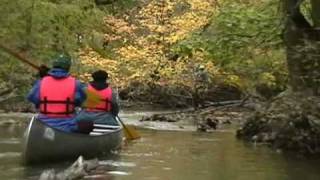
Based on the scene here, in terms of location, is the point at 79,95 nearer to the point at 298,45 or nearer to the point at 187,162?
the point at 187,162

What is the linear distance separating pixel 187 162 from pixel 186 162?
18mm

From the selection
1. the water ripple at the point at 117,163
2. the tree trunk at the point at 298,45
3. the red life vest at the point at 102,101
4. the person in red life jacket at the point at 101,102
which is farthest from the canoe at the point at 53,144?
the tree trunk at the point at 298,45

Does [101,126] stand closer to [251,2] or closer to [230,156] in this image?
[230,156]

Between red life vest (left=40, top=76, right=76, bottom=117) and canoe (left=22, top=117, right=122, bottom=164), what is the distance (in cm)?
46

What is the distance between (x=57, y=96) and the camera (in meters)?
11.6

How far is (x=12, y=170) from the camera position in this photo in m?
11.1

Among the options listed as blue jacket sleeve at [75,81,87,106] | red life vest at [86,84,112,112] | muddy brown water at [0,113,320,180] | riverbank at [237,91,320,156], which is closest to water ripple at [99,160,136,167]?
muddy brown water at [0,113,320,180]

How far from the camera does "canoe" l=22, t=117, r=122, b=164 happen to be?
36.8 feet

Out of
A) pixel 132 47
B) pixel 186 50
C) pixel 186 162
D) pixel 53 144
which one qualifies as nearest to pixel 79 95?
pixel 53 144

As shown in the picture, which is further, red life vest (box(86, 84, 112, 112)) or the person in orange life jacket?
red life vest (box(86, 84, 112, 112))

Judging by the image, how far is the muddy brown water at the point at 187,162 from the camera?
36.0 feet

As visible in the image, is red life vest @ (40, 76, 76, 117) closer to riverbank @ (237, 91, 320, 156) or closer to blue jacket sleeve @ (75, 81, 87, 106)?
blue jacket sleeve @ (75, 81, 87, 106)

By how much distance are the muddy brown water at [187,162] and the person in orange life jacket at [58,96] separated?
2.47 feet

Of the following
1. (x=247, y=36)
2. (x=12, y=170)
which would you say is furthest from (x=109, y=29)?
(x=12, y=170)
